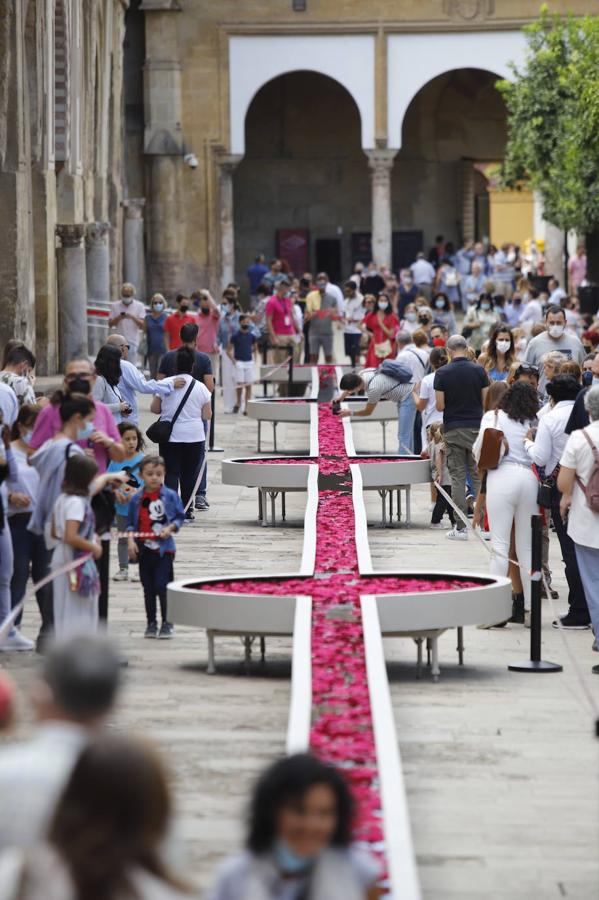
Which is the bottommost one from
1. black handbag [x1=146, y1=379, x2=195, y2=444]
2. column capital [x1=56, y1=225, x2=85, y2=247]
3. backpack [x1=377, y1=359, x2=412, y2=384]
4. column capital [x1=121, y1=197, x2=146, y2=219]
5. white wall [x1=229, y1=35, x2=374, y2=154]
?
black handbag [x1=146, y1=379, x2=195, y2=444]

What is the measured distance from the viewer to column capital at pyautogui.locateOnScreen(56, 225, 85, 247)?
83.6 ft

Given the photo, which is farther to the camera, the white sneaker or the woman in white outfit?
the woman in white outfit

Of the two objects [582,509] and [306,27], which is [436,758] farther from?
[306,27]

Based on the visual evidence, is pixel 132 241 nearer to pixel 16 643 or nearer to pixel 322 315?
pixel 322 315

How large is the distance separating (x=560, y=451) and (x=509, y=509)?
0.45 m

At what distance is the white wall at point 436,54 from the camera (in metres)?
38.4

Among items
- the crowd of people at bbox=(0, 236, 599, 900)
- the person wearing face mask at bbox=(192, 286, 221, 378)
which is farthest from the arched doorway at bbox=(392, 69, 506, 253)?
the person wearing face mask at bbox=(192, 286, 221, 378)

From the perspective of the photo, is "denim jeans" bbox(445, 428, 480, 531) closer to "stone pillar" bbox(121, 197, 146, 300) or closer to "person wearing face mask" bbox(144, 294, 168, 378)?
"person wearing face mask" bbox(144, 294, 168, 378)

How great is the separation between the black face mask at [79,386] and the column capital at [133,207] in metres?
24.0

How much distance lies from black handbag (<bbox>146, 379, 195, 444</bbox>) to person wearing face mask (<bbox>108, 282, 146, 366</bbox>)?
27.6 ft

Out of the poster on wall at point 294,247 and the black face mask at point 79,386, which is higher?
the poster on wall at point 294,247

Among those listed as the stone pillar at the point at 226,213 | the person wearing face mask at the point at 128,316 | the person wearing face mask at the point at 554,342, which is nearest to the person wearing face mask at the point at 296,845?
the person wearing face mask at the point at 554,342

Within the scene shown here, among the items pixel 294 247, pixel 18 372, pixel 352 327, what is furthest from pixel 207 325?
pixel 294 247

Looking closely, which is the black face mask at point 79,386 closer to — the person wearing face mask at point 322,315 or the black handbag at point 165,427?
the black handbag at point 165,427
